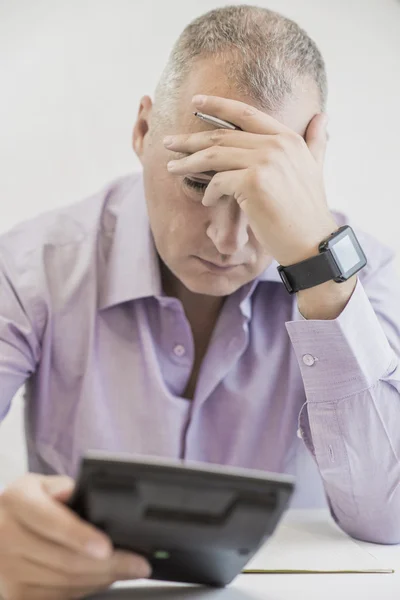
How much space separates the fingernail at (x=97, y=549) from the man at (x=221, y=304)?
0.54m

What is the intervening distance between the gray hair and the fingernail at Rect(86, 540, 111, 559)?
0.75 m

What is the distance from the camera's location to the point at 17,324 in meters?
1.29

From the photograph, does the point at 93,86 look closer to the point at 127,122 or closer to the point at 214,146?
the point at 127,122

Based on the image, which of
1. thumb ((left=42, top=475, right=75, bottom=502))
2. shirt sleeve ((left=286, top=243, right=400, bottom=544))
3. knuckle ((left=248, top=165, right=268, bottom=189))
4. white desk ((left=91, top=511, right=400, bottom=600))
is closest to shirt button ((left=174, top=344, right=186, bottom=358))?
shirt sleeve ((left=286, top=243, right=400, bottom=544))

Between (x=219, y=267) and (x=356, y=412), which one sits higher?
(x=219, y=267)

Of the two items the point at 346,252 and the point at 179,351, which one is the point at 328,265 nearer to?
the point at 346,252

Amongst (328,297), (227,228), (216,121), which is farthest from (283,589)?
(216,121)

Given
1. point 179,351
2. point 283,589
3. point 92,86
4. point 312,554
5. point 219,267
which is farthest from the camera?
point 92,86

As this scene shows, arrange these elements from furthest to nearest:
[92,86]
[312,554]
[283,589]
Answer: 1. [92,86]
2. [312,554]
3. [283,589]

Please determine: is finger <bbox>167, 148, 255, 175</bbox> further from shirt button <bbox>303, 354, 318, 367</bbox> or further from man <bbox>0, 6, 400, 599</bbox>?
shirt button <bbox>303, 354, 318, 367</bbox>

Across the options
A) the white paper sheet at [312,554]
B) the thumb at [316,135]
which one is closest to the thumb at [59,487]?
the white paper sheet at [312,554]

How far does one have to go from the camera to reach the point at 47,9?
194 cm

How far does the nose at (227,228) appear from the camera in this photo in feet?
3.86

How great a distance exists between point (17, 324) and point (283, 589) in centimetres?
67
